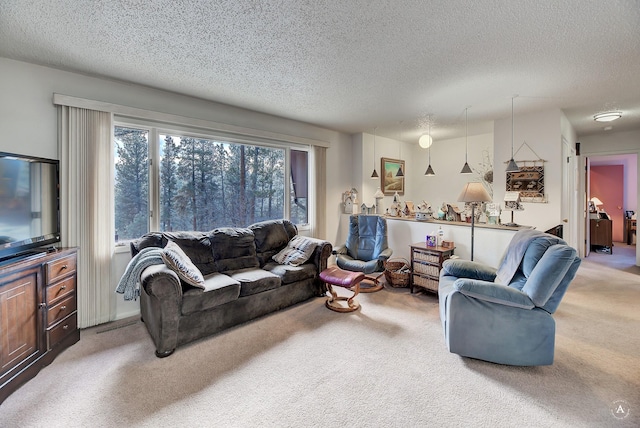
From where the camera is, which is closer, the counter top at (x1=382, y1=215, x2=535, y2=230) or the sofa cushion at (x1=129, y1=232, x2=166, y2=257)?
the sofa cushion at (x1=129, y1=232, x2=166, y2=257)

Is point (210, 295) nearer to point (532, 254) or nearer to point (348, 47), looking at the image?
point (348, 47)

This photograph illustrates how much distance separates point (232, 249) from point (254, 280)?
2.16ft

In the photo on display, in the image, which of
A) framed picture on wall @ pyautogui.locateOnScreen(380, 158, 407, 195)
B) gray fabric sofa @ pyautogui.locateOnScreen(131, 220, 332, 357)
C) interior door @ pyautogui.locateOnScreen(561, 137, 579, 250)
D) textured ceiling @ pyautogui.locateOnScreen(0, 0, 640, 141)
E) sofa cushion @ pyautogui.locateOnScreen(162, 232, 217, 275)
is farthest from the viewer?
framed picture on wall @ pyautogui.locateOnScreen(380, 158, 407, 195)

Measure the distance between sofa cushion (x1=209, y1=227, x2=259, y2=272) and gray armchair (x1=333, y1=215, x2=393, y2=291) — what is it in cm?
132

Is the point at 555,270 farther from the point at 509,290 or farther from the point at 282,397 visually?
the point at 282,397

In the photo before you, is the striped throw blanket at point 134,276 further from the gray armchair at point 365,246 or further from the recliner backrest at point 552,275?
the recliner backrest at point 552,275

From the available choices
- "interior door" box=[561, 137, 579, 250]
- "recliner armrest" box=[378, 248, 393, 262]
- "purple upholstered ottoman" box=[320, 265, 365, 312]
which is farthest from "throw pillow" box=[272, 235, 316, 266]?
"interior door" box=[561, 137, 579, 250]

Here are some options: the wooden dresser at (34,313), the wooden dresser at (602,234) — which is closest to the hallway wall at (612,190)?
the wooden dresser at (602,234)

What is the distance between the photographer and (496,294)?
217 cm

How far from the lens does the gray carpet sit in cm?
171

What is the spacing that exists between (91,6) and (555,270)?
12.2ft

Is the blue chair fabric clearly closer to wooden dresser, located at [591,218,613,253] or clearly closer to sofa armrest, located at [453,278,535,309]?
sofa armrest, located at [453,278,535,309]

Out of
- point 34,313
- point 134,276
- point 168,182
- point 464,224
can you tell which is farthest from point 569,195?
point 34,313

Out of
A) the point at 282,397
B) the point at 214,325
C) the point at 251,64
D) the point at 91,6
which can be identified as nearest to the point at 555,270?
the point at 282,397
